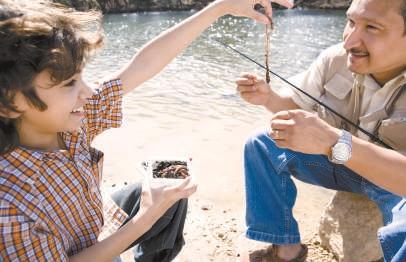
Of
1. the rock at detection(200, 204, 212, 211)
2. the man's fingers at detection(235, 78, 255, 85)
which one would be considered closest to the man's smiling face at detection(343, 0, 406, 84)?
the man's fingers at detection(235, 78, 255, 85)

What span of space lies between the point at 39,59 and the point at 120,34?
15718 millimetres

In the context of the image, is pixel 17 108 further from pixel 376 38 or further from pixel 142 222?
pixel 376 38

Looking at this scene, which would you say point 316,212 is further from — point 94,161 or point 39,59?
point 39,59

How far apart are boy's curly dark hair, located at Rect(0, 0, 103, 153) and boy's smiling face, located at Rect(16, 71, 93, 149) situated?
0.03 metres

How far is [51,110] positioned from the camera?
5.61ft

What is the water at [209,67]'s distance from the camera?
6410 millimetres

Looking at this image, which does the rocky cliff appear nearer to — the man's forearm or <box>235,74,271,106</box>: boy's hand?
<box>235,74,271,106</box>: boy's hand

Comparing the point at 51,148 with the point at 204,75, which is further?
the point at 204,75

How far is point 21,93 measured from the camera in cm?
161

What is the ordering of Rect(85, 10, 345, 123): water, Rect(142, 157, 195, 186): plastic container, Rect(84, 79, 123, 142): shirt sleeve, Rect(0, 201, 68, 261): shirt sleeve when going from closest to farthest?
Rect(0, 201, 68, 261): shirt sleeve, Rect(142, 157, 195, 186): plastic container, Rect(84, 79, 123, 142): shirt sleeve, Rect(85, 10, 345, 123): water

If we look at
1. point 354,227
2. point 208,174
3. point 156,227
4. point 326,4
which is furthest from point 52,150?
point 326,4

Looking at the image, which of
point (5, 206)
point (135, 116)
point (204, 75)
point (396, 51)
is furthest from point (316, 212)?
point (204, 75)

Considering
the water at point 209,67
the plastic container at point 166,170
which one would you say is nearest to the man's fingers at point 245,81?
the plastic container at point 166,170

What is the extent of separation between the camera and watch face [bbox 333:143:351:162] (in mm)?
1948
